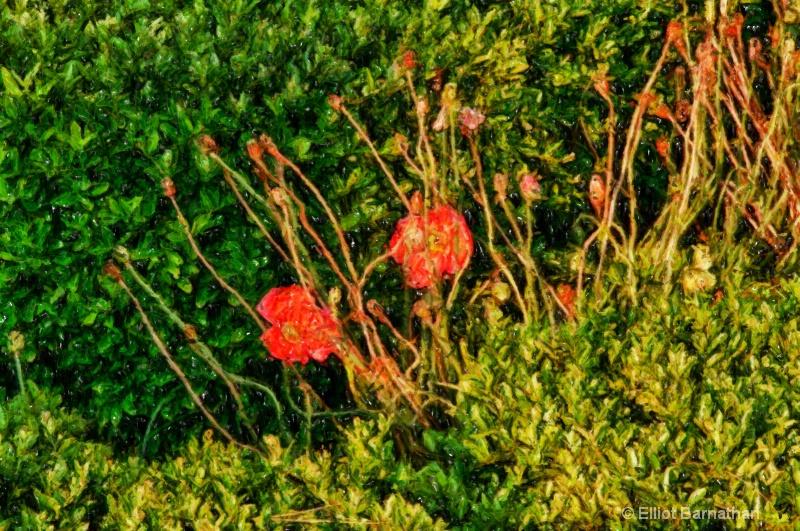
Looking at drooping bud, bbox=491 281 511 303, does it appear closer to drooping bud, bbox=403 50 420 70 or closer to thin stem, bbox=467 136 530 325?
thin stem, bbox=467 136 530 325

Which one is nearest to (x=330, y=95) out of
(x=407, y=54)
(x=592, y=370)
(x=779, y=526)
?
(x=407, y=54)

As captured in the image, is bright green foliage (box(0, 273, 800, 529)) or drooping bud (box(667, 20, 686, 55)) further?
drooping bud (box(667, 20, 686, 55))

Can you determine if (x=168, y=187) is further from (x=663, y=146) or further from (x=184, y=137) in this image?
(x=663, y=146)

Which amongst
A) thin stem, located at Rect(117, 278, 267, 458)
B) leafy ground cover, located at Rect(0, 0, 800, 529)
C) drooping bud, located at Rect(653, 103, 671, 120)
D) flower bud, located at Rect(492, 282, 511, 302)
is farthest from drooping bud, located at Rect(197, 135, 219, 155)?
drooping bud, located at Rect(653, 103, 671, 120)

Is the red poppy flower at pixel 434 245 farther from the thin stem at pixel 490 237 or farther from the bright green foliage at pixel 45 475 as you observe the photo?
the bright green foliage at pixel 45 475

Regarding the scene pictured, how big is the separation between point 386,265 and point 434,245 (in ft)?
1.32

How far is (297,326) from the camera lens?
13.5 feet

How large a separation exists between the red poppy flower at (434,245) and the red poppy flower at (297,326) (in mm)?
363

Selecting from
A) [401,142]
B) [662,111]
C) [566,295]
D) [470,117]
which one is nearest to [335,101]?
[401,142]

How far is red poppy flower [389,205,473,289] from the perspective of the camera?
408 cm

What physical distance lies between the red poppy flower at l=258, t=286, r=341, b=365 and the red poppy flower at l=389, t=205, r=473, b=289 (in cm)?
36

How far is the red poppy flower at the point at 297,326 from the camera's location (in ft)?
13.4

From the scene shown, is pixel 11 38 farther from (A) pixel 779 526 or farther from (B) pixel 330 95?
(A) pixel 779 526

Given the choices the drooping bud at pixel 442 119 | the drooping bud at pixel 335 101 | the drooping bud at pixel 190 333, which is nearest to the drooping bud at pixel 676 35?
the drooping bud at pixel 442 119
